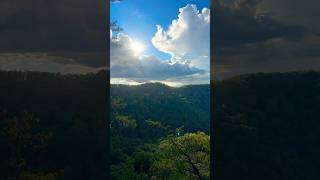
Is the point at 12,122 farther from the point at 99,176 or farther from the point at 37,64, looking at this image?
the point at 99,176

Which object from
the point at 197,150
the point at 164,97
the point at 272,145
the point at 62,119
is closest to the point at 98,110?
Answer: the point at 62,119

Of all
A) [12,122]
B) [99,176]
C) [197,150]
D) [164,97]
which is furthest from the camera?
[164,97]

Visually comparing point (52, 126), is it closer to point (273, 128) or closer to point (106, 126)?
point (106, 126)

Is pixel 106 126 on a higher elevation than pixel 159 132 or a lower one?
higher

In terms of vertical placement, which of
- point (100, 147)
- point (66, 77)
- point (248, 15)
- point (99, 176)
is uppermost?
point (248, 15)

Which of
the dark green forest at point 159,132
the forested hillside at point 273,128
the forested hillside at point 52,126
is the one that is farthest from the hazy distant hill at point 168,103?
the forested hillside at point 273,128

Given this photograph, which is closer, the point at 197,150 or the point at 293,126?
the point at 293,126

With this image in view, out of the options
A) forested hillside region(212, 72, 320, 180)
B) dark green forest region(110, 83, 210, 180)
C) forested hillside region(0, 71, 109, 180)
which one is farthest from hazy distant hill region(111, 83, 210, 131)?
forested hillside region(212, 72, 320, 180)

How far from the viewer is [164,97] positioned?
15.0 m

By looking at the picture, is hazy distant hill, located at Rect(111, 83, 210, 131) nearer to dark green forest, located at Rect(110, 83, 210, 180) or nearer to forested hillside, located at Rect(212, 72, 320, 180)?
dark green forest, located at Rect(110, 83, 210, 180)

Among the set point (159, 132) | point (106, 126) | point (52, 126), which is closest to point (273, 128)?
point (106, 126)

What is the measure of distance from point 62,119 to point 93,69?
1.17m

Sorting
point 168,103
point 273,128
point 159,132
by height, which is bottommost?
point 159,132

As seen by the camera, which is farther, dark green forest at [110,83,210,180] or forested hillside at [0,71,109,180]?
dark green forest at [110,83,210,180]
